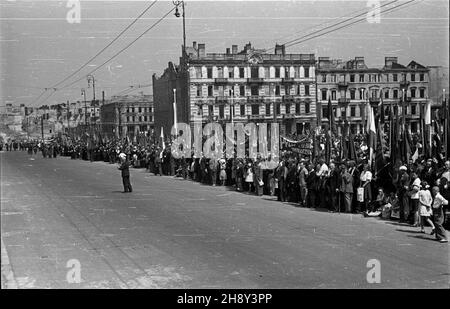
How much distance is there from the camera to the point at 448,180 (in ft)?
48.8

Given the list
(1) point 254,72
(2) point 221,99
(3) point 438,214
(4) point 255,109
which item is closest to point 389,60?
(1) point 254,72

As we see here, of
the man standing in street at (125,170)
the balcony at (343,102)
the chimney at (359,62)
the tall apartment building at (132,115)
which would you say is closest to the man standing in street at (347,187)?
the man standing in street at (125,170)

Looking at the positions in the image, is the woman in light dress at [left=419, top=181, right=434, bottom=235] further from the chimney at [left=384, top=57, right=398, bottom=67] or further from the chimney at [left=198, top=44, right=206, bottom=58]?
the chimney at [left=384, top=57, right=398, bottom=67]

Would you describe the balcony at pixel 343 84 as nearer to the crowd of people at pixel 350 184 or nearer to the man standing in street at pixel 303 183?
the crowd of people at pixel 350 184

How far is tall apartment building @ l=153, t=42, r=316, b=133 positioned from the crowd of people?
55356 mm

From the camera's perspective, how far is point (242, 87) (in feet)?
280

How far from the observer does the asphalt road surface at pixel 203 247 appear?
9828mm

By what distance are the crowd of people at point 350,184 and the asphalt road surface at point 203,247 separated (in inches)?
23.7

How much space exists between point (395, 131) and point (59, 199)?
38.2 feet

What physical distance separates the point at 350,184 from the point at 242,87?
68.0m

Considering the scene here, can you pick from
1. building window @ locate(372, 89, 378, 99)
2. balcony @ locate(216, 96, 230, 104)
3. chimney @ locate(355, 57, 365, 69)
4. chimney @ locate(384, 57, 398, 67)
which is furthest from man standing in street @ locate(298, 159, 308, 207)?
chimney @ locate(355, 57, 365, 69)

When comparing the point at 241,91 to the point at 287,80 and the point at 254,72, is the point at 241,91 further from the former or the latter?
the point at 287,80
